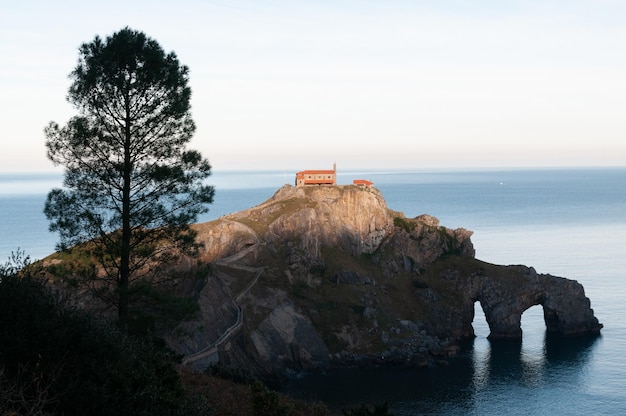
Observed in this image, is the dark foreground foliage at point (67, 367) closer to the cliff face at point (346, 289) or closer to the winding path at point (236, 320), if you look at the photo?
the winding path at point (236, 320)

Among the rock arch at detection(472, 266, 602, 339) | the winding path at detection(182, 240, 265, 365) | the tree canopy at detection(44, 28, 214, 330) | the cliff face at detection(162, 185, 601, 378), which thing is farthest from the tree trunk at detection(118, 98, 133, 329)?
the rock arch at detection(472, 266, 602, 339)

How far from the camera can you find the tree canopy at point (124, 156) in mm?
38875

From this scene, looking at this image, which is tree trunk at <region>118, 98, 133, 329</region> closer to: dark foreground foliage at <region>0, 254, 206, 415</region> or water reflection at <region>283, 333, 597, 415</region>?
dark foreground foliage at <region>0, 254, 206, 415</region>

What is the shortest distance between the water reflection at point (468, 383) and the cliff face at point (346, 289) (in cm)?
532

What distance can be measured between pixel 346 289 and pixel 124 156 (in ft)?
309

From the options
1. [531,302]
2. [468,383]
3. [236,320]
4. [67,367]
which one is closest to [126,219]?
[67,367]

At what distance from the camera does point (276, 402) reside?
30.0 metres

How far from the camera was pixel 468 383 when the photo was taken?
105m

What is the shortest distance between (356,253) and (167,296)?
10100 centimetres

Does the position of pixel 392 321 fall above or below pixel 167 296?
below

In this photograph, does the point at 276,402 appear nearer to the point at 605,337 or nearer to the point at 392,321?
the point at 392,321

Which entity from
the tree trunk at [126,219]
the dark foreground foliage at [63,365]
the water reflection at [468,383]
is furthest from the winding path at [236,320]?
the dark foreground foliage at [63,365]

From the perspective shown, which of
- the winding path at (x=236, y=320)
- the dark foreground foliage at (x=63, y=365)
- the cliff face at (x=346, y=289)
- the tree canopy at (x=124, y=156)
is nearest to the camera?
the dark foreground foliage at (x=63, y=365)

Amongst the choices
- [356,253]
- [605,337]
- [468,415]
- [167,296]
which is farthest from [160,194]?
[605,337]
